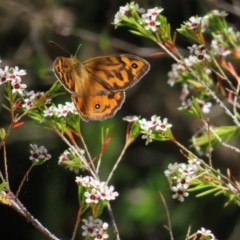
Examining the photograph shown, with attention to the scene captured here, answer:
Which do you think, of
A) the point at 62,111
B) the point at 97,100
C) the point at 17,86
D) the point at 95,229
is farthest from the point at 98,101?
the point at 95,229

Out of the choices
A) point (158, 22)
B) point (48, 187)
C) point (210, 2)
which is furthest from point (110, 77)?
point (48, 187)

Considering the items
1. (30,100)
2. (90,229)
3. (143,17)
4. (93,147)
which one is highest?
(143,17)

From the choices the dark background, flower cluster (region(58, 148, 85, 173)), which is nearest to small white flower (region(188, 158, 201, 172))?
flower cluster (region(58, 148, 85, 173))

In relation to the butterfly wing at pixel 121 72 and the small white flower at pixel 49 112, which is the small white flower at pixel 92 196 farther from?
the butterfly wing at pixel 121 72

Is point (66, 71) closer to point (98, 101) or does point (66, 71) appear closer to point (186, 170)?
point (98, 101)

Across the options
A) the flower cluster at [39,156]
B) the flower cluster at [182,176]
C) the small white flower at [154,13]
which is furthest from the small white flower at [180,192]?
the small white flower at [154,13]

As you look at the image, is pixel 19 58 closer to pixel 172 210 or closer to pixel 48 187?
pixel 48 187

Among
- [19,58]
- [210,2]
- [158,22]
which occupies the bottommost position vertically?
[19,58]
